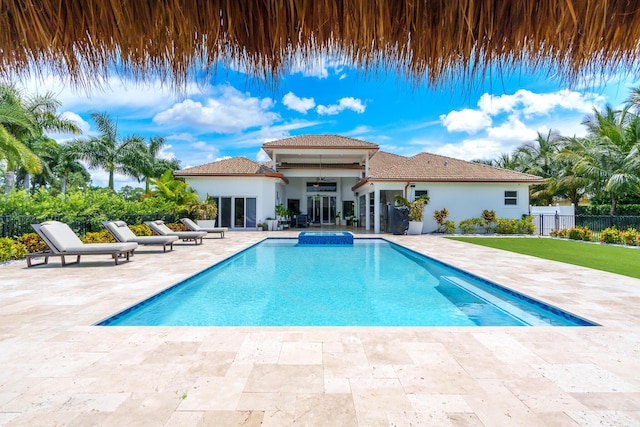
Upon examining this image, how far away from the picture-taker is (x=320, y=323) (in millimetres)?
5250

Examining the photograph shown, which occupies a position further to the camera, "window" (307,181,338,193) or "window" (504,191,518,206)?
"window" (307,181,338,193)

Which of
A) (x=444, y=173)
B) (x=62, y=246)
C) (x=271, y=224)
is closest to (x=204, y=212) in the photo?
(x=271, y=224)

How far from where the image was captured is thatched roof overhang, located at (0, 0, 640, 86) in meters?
1.97

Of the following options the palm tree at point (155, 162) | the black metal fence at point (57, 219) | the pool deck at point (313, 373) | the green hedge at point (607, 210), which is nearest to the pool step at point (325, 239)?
the black metal fence at point (57, 219)

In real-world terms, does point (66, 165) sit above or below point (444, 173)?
above

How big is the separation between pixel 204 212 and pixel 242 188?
2964 millimetres

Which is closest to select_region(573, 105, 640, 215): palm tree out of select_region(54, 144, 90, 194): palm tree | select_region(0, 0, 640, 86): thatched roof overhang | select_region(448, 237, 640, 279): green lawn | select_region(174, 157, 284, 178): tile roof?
select_region(448, 237, 640, 279): green lawn

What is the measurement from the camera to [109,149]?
3053 centimetres

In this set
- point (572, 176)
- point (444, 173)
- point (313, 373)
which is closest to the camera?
point (313, 373)

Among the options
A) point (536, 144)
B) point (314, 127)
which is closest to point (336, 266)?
point (314, 127)

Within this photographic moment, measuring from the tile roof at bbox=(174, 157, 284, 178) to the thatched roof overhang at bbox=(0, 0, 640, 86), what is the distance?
738 inches

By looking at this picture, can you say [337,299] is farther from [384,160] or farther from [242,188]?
[384,160]

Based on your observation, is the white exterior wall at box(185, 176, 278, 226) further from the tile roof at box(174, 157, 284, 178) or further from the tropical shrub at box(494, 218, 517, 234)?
the tropical shrub at box(494, 218, 517, 234)

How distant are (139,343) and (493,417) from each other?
3.47 m
